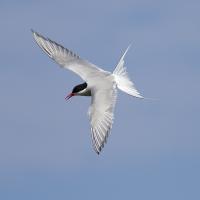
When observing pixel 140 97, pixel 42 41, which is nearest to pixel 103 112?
pixel 140 97

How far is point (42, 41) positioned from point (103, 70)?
1.65 metres

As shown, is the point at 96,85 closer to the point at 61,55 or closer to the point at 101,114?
the point at 101,114

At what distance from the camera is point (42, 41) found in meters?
19.2

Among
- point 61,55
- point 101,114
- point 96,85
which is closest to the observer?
point 101,114

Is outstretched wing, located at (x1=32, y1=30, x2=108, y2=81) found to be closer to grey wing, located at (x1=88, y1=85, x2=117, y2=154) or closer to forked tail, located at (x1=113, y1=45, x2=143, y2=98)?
forked tail, located at (x1=113, y1=45, x2=143, y2=98)

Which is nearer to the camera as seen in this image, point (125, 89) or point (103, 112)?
point (103, 112)

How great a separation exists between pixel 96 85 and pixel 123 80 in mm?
711

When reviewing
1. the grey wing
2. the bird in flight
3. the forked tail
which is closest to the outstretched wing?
the bird in flight

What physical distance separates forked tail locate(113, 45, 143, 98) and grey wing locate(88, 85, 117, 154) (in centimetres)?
29

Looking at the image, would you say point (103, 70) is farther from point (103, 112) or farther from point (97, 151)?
point (97, 151)

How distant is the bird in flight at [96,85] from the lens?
52.4ft

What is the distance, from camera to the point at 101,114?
16375 mm

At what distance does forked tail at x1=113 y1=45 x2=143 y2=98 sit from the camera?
57.7 ft

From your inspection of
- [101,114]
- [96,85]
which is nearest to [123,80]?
[96,85]
